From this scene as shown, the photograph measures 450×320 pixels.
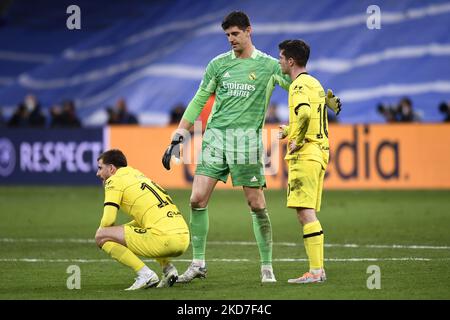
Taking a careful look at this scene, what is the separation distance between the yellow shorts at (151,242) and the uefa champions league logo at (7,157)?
16012 millimetres

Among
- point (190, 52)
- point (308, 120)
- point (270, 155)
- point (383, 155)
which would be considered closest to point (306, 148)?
point (308, 120)

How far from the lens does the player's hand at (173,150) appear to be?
10594 mm

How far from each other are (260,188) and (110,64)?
76.8ft

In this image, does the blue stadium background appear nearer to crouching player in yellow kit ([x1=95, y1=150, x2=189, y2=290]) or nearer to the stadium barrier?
the stadium barrier

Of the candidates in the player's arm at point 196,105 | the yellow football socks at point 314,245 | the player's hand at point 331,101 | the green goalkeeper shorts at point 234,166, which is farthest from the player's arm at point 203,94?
the yellow football socks at point 314,245

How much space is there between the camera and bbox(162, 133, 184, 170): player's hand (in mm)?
10594

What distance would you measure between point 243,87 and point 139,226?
173 cm

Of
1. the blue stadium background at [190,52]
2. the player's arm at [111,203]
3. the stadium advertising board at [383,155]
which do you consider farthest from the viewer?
the blue stadium background at [190,52]

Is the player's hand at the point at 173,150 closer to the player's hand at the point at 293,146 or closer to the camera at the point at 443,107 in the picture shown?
the player's hand at the point at 293,146

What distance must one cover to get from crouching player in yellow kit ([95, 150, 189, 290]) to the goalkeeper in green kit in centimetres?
56

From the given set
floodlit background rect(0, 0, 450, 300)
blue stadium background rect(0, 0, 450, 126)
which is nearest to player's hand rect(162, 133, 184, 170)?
floodlit background rect(0, 0, 450, 300)

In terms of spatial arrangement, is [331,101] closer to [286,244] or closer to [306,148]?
[306,148]

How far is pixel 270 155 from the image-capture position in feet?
76.2
